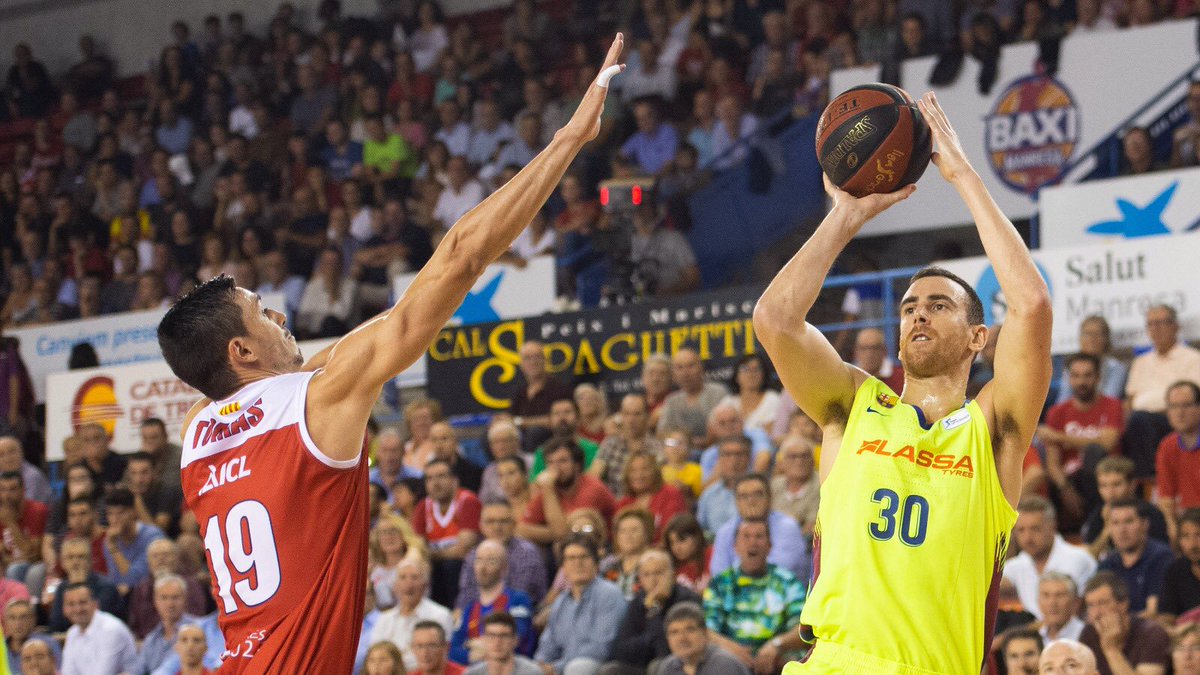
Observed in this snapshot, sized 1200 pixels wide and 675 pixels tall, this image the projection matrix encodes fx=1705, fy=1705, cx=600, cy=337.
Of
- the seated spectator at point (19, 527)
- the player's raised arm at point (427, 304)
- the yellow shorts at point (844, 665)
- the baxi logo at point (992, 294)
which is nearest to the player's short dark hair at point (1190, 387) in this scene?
the baxi logo at point (992, 294)

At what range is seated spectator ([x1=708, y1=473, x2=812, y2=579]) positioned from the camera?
10.9 m

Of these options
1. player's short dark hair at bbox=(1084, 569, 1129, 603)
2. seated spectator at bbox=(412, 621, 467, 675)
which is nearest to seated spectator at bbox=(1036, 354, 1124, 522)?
player's short dark hair at bbox=(1084, 569, 1129, 603)

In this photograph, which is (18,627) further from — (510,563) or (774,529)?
(774,529)

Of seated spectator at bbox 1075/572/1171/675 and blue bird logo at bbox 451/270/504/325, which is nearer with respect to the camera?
seated spectator at bbox 1075/572/1171/675

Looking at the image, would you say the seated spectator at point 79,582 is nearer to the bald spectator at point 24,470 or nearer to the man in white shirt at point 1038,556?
the bald spectator at point 24,470

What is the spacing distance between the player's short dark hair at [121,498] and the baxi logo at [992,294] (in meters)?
6.89

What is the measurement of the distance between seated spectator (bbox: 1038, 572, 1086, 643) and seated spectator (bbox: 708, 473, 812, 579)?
5.17 feet

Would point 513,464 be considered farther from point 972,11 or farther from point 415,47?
point 415,47

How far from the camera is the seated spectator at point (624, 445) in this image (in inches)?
504

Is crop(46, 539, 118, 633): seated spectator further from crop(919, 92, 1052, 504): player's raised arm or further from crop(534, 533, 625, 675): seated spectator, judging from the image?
crop(919, 92, 1052, 504): player's raised arm

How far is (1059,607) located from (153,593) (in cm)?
672

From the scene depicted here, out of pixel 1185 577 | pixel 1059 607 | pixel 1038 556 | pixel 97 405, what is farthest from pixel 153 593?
pixel 1185 577

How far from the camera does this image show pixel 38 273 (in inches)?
796

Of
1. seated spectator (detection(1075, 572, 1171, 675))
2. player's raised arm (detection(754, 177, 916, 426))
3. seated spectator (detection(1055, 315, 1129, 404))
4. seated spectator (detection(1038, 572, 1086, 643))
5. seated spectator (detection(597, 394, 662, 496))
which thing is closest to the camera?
player's raised arm (detection(754, 177, 916, 426))
